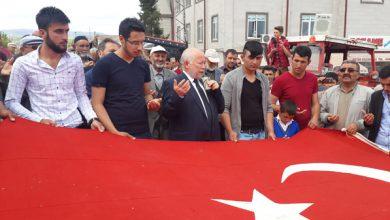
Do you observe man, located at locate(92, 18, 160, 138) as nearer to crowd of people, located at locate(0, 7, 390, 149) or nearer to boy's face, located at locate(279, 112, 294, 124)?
crowd of people, located at locate(0, 7, 390, 149)

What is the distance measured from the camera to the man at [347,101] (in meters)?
3.87

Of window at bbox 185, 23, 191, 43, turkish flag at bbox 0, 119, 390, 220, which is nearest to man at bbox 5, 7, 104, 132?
turkish flag at bbox 0, 119, 390, 220

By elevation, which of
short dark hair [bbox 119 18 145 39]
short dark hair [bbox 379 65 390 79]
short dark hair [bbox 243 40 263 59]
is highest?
short dark hair [bbox 119 18 145 39]

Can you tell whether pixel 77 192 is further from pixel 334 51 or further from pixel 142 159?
pixel 334 51

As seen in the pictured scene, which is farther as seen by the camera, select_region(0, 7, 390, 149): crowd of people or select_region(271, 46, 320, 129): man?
Result: select_region(271, 46, 320, 129): man

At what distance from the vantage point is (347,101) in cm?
394

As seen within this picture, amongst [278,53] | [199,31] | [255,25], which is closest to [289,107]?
[278,53]

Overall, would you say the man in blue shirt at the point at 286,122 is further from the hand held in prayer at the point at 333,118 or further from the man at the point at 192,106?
the man at the point at 192,106

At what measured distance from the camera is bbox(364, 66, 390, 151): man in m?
3.62

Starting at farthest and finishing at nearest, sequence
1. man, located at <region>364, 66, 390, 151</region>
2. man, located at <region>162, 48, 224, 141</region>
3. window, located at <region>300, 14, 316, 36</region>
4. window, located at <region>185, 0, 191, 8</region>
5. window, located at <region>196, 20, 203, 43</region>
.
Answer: window, located at <region>185, 0, 191, 8</region>, window, located at <region>196, 20, 203, 43</region>, window, located at <region>300, 14, 316, 36</region>, man, located at <region>364, 66, 390, 151</region>, man, located at <region>162, 48, 224, 141</region>

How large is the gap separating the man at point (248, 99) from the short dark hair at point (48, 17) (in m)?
1.70

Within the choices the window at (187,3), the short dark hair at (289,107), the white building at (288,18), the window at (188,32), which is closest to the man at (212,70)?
the short dark hair at (289,107)

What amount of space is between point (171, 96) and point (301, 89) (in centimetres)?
A: 154

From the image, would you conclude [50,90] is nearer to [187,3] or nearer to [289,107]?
[289,107]
